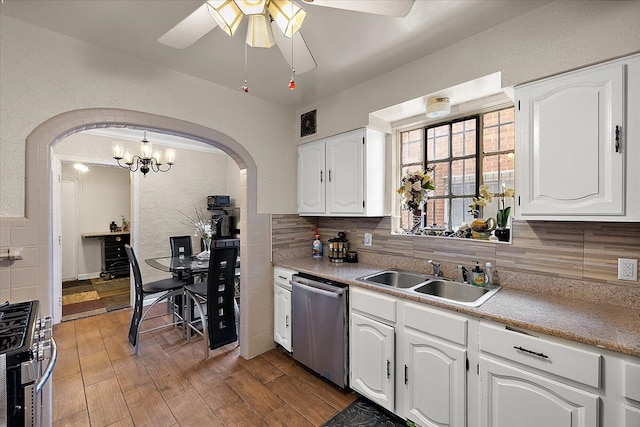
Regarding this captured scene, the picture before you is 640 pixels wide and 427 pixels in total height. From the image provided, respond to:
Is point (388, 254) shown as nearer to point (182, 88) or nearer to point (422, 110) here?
point (422, 110)

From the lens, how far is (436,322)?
1.60 meters

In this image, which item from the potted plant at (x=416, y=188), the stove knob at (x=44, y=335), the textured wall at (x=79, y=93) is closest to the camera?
Answer: the stove knob at (x=44, y=335)

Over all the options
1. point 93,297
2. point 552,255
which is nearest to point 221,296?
point 552,255

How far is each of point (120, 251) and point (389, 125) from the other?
18.9 ft

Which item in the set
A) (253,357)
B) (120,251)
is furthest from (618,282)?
(120,251)

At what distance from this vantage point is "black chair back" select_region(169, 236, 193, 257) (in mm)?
3809

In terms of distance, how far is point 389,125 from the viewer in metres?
2.60

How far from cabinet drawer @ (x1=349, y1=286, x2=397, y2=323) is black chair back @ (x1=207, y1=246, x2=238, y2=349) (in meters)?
1.25

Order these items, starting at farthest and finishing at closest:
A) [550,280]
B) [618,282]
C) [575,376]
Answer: [550,280] → [618,282] → [575,376]

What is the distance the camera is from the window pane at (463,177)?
224 centimetres

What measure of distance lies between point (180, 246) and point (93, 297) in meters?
1.92

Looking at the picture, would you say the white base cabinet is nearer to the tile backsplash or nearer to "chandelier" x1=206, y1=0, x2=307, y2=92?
the tile backsplash

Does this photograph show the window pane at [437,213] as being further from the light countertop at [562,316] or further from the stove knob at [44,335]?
the stove knob at [44,335]

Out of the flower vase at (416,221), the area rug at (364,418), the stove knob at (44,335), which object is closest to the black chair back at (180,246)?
the stove knob at (44,335)
